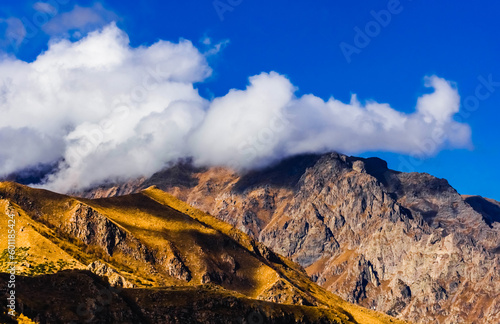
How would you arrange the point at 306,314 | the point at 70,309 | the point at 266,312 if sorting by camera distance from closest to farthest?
the point at 70,309
the point at 266,312
the point at 306,314

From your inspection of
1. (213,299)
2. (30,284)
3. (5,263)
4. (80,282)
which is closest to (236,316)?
(213,299)

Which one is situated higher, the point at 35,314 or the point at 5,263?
the point at 5,263

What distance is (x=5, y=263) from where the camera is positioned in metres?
191

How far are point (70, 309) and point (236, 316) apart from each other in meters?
52.4

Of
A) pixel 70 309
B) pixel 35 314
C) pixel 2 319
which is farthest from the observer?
pixel 70 309

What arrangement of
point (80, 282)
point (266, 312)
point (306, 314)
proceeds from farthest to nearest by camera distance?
point (306, 314)
point (266, 312)
point (80, 282)

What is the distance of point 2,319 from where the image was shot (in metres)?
85.7

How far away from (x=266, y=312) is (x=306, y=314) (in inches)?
839

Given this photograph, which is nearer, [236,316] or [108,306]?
[108,306]

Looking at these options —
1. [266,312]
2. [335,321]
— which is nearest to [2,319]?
[266,312]

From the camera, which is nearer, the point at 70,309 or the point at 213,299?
the point at 70,309

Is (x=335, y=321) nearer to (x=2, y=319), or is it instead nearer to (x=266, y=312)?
(x=266, y=312)

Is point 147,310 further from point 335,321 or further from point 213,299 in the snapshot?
point 335,321

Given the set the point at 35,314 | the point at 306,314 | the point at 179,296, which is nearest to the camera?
the point at 35,314
